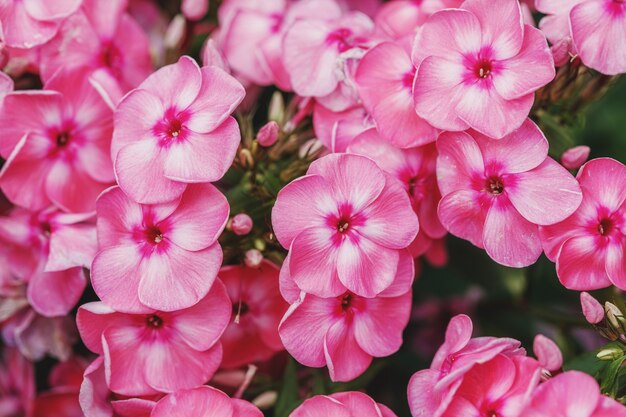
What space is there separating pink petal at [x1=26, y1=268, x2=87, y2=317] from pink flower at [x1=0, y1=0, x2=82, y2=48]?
11.5 inches

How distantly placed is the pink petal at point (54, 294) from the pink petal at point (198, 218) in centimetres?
19

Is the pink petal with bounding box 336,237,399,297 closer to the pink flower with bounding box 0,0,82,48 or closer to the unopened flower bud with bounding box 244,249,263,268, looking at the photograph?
the unopened flower bud with bounding box 244,249,263,268

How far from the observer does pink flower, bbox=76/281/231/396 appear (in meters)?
0.93

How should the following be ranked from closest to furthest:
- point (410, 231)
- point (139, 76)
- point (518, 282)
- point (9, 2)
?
point (410, 231) < point (9, 2) < point (139, 76) < point (518, 282)

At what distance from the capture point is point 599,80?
40.3 inches

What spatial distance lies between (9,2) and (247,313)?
0.49 meters

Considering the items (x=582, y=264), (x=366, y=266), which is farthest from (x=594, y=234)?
(x=366, y=266)

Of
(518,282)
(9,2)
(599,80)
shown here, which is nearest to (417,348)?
(518,282)

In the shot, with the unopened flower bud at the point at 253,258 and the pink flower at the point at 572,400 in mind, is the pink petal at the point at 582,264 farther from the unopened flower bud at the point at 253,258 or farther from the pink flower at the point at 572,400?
the unopened flower bud at the point at 253,258

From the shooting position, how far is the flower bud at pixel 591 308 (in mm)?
868

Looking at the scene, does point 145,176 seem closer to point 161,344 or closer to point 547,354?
point 161,344

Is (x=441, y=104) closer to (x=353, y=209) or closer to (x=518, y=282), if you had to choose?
(x=353, y=209)

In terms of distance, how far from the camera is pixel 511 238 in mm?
908

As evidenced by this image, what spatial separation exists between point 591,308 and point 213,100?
473 millimetres
